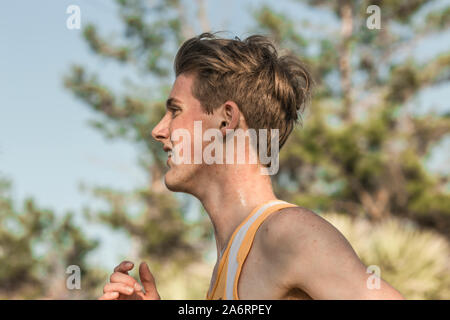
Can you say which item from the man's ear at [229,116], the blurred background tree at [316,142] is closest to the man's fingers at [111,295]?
the man's ear at [229,116]

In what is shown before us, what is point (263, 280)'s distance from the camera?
1.57m

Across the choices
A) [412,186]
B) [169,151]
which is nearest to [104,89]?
[412,186]

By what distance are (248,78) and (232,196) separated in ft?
1.42

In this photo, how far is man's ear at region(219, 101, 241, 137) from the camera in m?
1.93

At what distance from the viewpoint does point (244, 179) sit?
1.92m

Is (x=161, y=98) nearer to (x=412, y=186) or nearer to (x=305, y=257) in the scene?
(x=412, y=186)

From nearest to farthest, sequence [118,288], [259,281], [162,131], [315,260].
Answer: [315,260], [259,281], [118,288], [162,131]

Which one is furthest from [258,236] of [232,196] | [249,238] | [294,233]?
[232,196]

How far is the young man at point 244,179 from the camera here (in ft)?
4.92

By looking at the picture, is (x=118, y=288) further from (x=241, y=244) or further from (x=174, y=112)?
(x=174, y=112)

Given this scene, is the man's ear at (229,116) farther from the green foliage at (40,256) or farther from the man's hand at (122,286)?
the green foliage at (40,256)

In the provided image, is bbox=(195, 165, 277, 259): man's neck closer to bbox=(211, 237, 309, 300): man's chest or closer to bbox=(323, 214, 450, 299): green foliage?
bbox=(211, 237, 309, 300): man's chest
